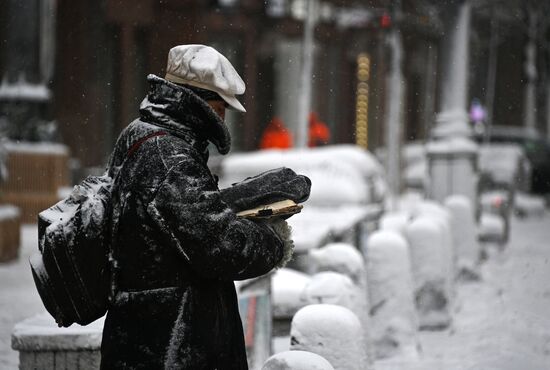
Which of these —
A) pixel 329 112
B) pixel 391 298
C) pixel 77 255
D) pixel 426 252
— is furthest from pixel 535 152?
pixel 77 255

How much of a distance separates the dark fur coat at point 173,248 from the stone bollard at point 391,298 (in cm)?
353

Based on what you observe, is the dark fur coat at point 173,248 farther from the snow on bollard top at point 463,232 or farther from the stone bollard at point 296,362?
the snow on bollard top at point 463,232

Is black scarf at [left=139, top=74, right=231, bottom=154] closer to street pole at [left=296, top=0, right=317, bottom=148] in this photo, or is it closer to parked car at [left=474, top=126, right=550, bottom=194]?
street pole at [left=296, top=0, right=317, bottom=148]

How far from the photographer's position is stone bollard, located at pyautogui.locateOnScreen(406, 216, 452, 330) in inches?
291

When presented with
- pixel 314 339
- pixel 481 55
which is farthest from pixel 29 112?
pixel 481 55

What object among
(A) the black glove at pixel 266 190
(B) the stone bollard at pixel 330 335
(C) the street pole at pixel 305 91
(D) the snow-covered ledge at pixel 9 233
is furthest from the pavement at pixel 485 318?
(C) the street pole at pixel 305 91

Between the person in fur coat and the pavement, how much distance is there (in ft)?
9.21

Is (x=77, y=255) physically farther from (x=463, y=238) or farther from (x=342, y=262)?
(x=463, y=238)

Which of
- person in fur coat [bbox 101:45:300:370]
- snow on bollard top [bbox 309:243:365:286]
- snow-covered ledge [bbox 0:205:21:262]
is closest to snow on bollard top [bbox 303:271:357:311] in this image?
snow on bollard top [bbox 309:243:365:286]

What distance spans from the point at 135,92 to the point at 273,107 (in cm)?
973

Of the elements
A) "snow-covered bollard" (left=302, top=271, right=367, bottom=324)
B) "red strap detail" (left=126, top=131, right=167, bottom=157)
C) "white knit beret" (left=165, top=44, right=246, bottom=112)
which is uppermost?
"white knit beret" (left=165, top=44, right=246, bottom=112)

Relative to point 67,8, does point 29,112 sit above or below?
below

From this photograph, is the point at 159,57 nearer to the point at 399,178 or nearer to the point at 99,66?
the point at 99,66

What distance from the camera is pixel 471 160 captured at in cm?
1198
